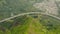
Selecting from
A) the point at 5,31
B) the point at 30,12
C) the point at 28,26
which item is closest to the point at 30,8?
the point at 30,12

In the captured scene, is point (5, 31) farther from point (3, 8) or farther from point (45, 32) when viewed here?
point (45, 32)

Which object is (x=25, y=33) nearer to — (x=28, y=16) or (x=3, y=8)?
(x=28, y=16)

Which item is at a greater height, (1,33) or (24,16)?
(24,16)

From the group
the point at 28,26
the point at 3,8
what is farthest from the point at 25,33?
the point at 3,8

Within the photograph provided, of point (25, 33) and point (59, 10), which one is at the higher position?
point (59, 10)

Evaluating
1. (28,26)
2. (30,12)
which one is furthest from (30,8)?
(28,26)

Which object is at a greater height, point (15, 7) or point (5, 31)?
point (15, 7)

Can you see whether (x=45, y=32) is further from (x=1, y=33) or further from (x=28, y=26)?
(x=1, y=33)

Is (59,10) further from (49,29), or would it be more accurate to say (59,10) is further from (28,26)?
(28,26)
